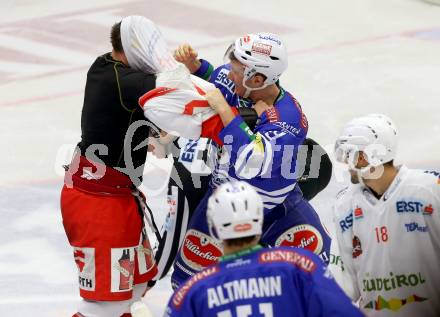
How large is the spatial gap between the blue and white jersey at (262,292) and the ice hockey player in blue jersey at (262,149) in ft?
3.74

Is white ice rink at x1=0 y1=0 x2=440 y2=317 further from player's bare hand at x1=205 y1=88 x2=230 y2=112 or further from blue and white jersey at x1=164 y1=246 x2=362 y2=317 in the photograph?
blue and white jersey at x1=164 y1=246 x2=362 y2=317

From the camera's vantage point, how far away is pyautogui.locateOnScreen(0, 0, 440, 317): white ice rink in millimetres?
6977

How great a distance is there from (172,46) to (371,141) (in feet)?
20.5

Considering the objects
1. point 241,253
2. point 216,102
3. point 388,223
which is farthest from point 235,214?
point 216,102

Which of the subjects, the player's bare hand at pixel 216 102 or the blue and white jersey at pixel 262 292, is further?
the player's bare hand at pixel 216 102

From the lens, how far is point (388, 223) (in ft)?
15.3

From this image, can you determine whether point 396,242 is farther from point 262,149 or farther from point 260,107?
point 260,107

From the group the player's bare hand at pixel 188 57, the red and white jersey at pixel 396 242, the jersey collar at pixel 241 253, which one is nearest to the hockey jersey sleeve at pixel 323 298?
the jersey collar at pixel 241 253

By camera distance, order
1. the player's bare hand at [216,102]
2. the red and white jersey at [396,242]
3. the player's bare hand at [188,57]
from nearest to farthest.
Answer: the red and white jersey at [396,242], the player's bare hand at [216,102], the player's bare hand at [188,57]

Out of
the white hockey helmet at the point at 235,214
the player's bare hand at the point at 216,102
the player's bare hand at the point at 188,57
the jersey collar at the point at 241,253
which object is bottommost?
the jersey collar at the point at 241,253

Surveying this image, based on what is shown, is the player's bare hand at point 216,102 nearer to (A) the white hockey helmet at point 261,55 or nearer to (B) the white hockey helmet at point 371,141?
(A) the white hockey helmet at point 261,55

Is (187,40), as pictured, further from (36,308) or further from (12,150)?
(36,308)

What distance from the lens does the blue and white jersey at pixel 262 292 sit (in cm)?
394

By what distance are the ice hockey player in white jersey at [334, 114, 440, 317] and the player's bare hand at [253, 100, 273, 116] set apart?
63 centimetres
